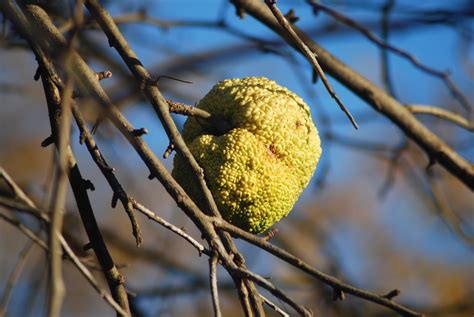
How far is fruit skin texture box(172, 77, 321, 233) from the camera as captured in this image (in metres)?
1.69

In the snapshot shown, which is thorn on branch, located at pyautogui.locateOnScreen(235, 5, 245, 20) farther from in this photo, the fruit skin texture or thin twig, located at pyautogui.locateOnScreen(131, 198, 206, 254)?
thin twig, located at pyautogui.locateOnScreen(131, 198, 206, 254)

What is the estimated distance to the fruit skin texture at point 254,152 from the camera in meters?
1.69

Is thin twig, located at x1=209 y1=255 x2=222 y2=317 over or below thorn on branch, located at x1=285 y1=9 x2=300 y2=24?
below

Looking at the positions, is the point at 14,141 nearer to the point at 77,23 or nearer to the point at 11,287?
the point at 11,287

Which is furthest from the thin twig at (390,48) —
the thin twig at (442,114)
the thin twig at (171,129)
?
the thin twig at (171,129)

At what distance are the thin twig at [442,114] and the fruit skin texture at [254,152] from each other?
0.81m

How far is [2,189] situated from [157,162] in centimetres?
124

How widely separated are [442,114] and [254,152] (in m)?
1.12

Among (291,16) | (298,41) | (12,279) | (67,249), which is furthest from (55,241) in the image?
(291,16)

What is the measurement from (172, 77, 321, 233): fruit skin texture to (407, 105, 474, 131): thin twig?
31.8 inches

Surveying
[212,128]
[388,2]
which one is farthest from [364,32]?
[212,128]

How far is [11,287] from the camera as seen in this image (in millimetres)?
1731

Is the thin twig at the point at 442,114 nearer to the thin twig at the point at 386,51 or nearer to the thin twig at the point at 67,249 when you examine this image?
the thin twig at the point at 386,51

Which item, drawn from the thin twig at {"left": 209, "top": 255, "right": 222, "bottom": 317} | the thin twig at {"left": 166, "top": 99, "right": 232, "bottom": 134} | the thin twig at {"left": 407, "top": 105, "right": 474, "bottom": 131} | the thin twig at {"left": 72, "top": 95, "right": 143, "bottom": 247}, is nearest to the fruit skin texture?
the thin twig at {"left": 166, "top": 99, "right": 232, "bottom": 134}
